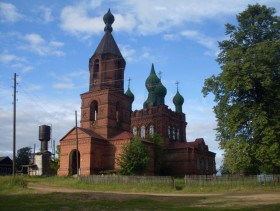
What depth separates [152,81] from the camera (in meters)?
58.4

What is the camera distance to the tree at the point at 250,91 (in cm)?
2616

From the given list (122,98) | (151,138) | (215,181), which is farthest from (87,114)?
(215,181)

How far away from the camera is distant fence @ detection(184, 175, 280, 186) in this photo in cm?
3022

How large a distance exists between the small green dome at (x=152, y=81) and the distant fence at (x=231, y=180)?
2689 centimetres

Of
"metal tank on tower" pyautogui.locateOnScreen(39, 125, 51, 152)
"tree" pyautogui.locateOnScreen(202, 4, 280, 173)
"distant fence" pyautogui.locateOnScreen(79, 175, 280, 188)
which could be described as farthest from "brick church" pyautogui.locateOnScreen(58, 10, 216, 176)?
"tree" pyautogui.locateOnScreen(202, 4, 280, 173)

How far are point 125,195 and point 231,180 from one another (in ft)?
38.8

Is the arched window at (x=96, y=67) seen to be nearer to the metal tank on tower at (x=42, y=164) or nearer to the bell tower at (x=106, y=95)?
the bell tower at (x=106, y=95)

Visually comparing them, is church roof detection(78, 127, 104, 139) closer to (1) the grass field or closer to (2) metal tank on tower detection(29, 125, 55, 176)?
(1) the grass field

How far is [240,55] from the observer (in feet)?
90.6

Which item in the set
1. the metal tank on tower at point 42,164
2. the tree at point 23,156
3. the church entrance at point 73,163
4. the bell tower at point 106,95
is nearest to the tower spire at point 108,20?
the bell tower at point 106,95

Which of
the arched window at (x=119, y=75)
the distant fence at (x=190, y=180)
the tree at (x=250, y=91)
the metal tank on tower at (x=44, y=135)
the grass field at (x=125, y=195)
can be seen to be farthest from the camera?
the metal tank on tower at (x=44, y=135)

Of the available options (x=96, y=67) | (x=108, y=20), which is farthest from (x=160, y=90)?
(x=96, y=67)

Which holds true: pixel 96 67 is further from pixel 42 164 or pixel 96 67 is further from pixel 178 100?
pixel 178 100

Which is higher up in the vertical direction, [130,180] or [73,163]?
[73,163]
